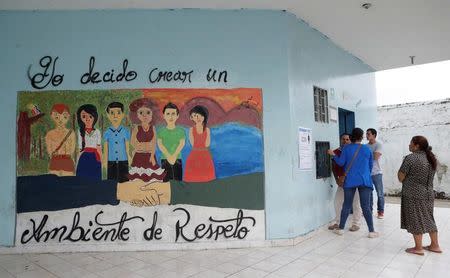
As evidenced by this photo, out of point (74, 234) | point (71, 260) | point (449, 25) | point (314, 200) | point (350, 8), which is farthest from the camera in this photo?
point (449, 25)

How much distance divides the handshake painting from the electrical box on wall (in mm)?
1324

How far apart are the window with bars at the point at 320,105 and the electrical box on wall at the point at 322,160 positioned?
450 millimetres

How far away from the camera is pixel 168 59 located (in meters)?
4.79

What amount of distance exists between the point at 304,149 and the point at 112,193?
121 inches

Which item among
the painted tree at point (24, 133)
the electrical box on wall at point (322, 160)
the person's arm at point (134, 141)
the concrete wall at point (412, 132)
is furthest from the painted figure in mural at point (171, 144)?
the concrete wall at point (412, 132)

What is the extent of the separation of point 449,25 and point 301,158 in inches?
153

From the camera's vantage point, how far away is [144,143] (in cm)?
470

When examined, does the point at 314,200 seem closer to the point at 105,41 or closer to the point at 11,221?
the point at 105,41

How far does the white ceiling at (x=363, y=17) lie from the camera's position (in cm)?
467

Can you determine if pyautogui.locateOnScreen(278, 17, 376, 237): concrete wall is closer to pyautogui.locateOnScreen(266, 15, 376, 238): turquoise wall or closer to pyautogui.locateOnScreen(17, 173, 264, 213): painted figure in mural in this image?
pyautogui.locateOnScreen(266, 15, 376, 238): turquoise wall

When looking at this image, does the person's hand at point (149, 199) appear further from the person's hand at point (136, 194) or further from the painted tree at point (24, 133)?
the painted tree at point (24, 133)

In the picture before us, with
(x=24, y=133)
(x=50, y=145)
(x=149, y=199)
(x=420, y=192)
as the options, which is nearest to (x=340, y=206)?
(x=420, y=192)

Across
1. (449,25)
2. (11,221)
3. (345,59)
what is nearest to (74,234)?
(11,221)

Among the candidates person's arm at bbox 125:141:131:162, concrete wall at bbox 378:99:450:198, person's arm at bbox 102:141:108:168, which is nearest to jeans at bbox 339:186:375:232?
A: person's arm at bbox 125:141:131:162
